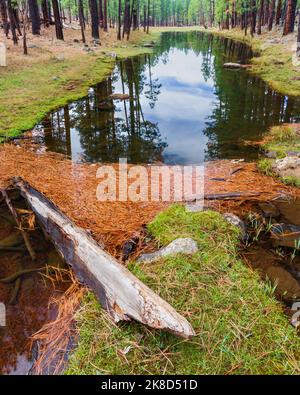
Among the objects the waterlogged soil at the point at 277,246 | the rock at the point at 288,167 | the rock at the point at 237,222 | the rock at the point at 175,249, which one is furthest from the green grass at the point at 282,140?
the rock at the point at 175,249

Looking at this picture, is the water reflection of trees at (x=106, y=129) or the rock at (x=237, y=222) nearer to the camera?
the rock at (x=237, y=222)

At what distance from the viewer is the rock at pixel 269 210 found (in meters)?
5.02

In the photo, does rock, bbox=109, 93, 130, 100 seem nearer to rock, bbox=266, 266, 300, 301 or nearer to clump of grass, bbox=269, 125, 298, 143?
clump of grass, bbox=269, 125, 298, 143

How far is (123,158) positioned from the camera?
26.7 feet

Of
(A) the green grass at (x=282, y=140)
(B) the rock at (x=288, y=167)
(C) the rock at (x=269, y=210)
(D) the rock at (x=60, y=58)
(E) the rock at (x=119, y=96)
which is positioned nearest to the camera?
(C) the rock at (x=269, y=210)

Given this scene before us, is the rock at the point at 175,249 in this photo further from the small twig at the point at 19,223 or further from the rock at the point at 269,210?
the rock at the point at 269,210

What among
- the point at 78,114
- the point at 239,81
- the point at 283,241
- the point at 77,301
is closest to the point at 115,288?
the point at 77,301

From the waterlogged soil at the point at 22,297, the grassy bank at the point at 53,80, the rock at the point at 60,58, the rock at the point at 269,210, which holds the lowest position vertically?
the waterlogged soil at the point at 22,297

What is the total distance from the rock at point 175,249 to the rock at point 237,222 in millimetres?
865

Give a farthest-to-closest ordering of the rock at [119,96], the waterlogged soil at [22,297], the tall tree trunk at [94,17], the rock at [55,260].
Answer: the tall tree trunk at [94,17], the rock at [119,96], the rock at [55,260], the waterlogged soil at [22,297]

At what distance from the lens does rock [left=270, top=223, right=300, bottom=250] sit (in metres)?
4.35
